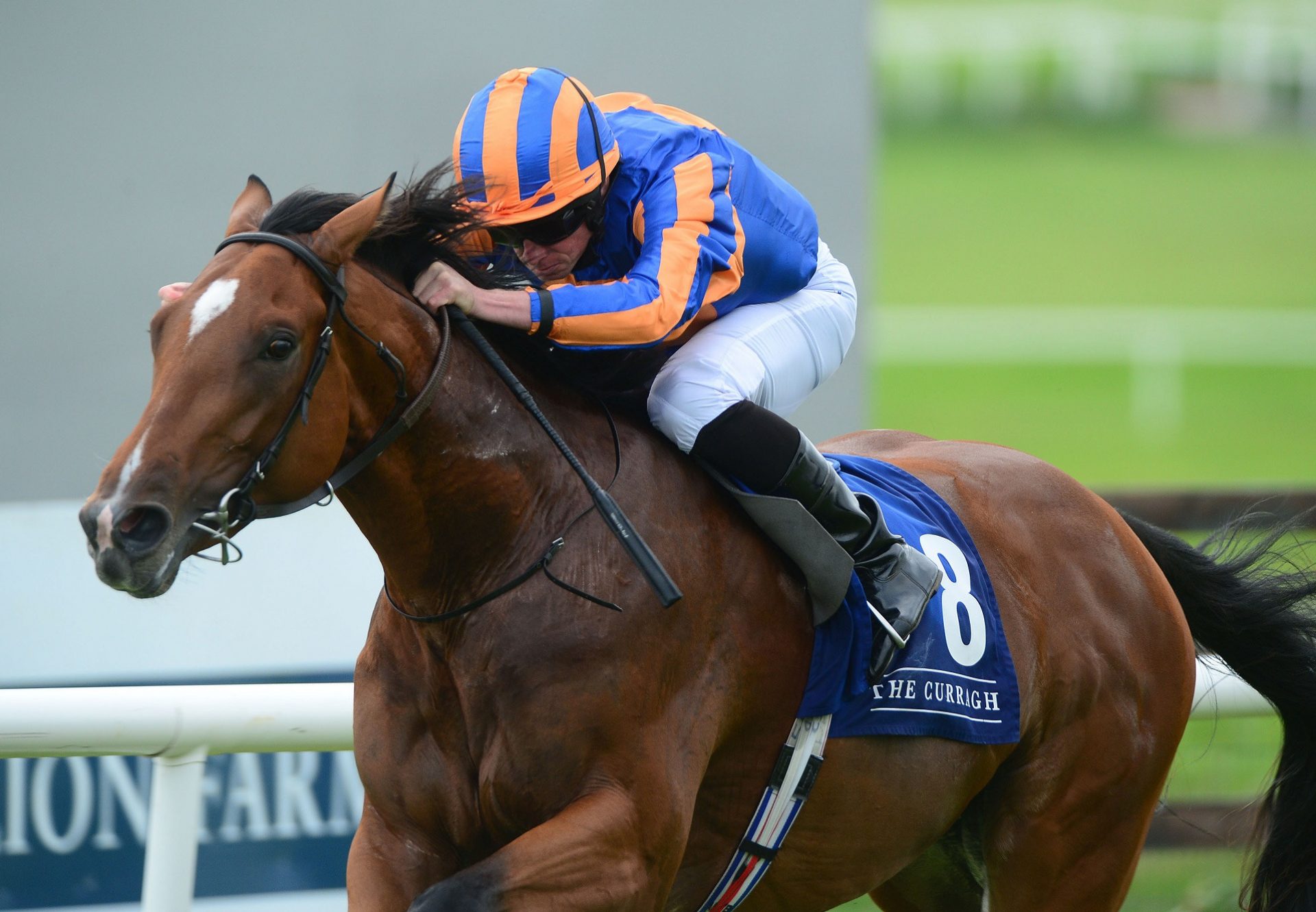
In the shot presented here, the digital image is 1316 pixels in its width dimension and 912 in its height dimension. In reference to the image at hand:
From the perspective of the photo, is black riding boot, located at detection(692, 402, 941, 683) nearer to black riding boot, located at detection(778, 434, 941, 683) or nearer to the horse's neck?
black riding boot, located at detection(778, 434, 941, 683)

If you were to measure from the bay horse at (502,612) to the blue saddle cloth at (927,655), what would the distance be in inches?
1.9

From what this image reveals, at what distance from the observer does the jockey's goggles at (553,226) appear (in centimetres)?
277

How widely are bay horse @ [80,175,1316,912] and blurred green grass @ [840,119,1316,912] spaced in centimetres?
1294

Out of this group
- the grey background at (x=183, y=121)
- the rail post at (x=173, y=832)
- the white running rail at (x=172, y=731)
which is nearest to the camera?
the white running rail at (x=172, y=731)

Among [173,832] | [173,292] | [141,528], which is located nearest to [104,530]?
[141,528]

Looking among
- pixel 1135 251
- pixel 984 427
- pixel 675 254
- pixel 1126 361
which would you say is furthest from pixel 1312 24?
pixel 675 254

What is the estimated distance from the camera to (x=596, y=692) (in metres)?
2.56

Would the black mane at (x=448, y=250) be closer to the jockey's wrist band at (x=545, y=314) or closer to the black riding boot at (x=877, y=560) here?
the jockey's wrist band at (x=545, y=314)

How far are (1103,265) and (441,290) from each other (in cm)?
2513

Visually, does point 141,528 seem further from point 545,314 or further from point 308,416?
point 545,314

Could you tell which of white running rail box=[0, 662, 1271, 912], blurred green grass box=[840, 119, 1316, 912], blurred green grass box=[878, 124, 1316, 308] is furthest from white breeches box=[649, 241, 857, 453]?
blurred green grass box=[878, 124, 1316, 308]

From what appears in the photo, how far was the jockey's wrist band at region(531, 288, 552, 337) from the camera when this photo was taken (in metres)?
2.60

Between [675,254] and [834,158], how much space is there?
2174mm

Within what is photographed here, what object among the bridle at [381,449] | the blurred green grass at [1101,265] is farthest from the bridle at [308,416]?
the blurred green grass at [1101,265]
